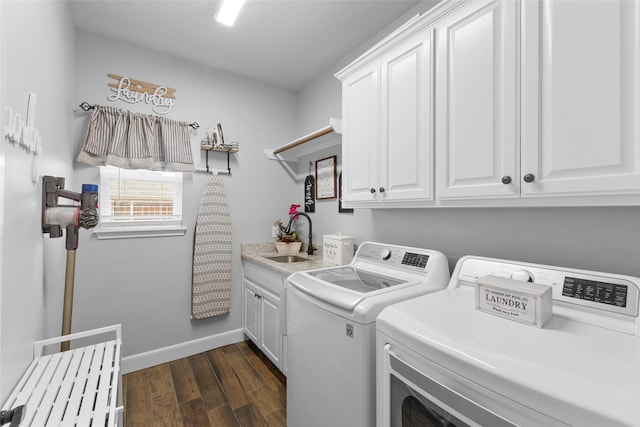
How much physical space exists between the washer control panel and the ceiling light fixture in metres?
1.77

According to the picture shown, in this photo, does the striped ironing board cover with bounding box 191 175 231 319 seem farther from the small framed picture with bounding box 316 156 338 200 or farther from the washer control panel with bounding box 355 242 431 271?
the washer control panel with bounding box 355 242 431 271

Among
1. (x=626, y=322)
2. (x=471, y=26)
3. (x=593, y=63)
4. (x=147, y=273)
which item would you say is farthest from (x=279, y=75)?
(x=626, y=322)

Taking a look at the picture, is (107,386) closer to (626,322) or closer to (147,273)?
(147,273)

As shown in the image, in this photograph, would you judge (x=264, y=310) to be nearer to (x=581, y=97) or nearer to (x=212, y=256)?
(x=212, y=256)

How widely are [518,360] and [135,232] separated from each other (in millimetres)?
2642

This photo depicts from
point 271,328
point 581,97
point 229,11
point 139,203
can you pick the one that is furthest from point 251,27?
point 271,328

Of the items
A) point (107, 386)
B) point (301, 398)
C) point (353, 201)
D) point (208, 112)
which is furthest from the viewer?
point (208, 112)

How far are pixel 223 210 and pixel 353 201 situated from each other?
138 centimetres

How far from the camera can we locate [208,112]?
265 cm

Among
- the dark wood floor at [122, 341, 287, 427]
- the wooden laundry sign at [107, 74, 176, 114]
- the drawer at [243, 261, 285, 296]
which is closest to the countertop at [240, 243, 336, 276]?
the drawer at [243, 261, 285, 296]

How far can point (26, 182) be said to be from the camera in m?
1.04

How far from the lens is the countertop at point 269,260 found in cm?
209

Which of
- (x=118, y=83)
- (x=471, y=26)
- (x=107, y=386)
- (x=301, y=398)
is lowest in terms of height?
(x=301, y=398)

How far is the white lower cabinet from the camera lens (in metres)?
2.09
